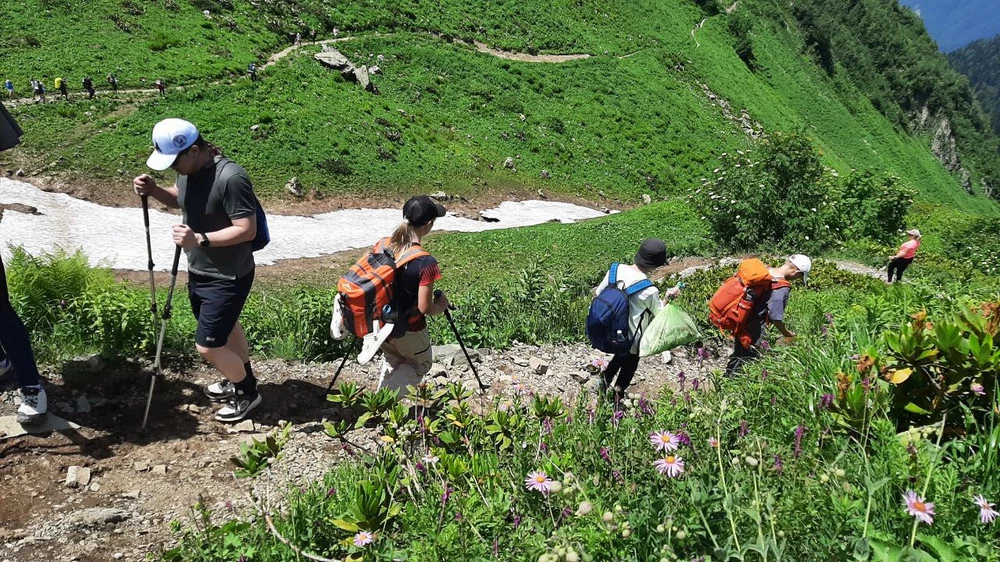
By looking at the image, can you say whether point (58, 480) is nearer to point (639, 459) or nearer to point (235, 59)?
point (639, 459)

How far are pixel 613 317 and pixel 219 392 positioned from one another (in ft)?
11.3

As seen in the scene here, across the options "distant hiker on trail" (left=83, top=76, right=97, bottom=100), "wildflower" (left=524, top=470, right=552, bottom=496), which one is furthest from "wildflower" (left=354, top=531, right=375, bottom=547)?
"distant hiker on trail" (left=83, top=76, right=97, bottom=100)

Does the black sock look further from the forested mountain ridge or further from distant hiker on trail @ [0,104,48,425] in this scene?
the forested mountain ridge

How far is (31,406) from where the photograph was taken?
4047 millimetres

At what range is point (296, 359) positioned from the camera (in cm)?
611

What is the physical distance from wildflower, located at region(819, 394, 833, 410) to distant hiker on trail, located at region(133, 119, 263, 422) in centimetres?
376

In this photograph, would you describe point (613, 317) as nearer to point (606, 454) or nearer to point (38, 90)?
point (606, 454)

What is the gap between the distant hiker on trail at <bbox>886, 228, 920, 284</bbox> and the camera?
511 inches

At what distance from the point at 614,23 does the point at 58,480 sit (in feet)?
181

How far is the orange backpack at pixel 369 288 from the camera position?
4012mm

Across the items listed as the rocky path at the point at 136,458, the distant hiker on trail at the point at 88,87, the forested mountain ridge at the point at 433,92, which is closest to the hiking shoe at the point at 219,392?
the rocky path at the point at 136,458

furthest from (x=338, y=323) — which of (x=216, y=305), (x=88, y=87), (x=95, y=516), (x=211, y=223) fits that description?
(x=88, y=87)

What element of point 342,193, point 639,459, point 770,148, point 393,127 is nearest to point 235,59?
point 393,127

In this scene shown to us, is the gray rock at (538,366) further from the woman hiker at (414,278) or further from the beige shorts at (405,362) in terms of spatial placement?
the woman hiker at (414,278)
